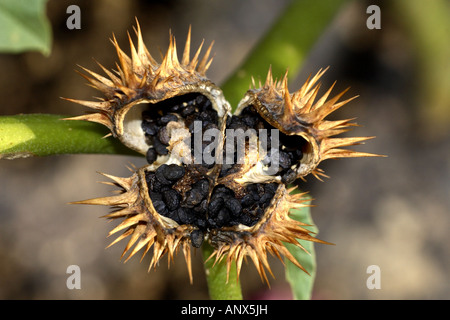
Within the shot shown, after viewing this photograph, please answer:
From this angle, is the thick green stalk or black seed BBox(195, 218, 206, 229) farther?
the thick green stalk

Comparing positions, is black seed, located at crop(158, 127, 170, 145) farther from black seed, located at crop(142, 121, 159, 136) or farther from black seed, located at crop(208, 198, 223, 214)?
black seed, located at crop(208, 198, 223, 214)

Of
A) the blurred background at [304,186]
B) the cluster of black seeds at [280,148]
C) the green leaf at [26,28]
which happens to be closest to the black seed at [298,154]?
the cluster of black seeds at [280,148]

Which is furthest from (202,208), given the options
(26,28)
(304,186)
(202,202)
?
(304,186)

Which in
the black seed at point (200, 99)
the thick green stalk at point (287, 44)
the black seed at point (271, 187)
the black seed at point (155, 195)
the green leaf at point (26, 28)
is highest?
the thick green stalk at point (287, 44)

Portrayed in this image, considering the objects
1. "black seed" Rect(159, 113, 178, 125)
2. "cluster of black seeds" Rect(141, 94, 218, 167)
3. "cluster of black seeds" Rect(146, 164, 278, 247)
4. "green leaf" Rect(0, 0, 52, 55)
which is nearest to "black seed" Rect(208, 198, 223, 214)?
"cluster of black seeds" Rect(146, 164, 278, 247)

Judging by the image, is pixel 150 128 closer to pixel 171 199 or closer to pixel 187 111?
pixel 187 111

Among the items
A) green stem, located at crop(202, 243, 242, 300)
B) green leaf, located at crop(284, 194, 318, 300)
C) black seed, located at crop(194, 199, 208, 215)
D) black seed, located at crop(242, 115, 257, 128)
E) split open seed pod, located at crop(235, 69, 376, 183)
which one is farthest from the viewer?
green leaf, located at crop(284, 194, 318, 300)

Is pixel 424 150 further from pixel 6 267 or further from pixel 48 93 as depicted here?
pixel 6 267

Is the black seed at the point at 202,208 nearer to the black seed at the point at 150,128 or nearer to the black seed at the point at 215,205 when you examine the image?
the black seed at the point at 215,205
